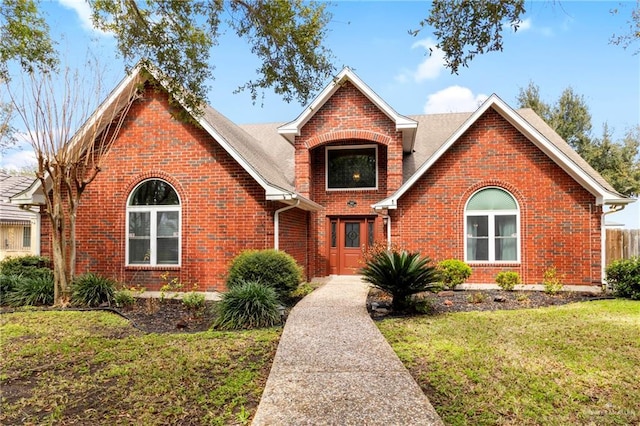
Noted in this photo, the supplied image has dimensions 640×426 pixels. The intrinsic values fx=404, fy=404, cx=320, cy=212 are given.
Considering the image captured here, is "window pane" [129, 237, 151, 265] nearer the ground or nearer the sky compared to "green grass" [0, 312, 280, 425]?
nearer the sky

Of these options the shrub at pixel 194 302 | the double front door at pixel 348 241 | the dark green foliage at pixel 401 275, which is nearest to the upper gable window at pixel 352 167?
the double front door at pixel 348 241

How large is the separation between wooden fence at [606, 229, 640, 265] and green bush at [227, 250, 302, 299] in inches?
433

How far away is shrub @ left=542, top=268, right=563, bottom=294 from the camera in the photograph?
11.1m

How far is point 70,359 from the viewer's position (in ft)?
19.0

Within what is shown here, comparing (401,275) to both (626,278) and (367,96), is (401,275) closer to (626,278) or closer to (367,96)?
(626,278)

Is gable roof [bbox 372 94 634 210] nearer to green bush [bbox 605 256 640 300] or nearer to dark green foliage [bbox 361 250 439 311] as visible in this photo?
green bush [bbox 605 256 640 300]

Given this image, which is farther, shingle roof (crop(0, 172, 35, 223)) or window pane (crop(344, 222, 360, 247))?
shingle roof (crop(0, 172, 35, 223))

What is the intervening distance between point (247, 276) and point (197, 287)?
278 cm

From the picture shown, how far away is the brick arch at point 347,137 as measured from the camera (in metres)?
14.1

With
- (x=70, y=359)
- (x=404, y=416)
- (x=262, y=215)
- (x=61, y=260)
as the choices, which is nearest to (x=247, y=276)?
(x=262, y=215)

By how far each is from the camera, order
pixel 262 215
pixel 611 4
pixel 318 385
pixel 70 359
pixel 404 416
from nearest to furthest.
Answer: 1. pixel 404 416
2. pixel 318 385
3. pixel 70 359
4. pixel 611 4
5. pixel 262 215

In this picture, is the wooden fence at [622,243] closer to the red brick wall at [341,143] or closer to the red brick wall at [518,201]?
the red brick wall at [518,201]

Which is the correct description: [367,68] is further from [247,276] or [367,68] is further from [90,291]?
[90,291]

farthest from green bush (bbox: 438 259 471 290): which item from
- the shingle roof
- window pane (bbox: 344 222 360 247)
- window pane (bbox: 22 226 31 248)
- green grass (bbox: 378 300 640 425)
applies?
window pane (bbox: 22 226 31 248)
